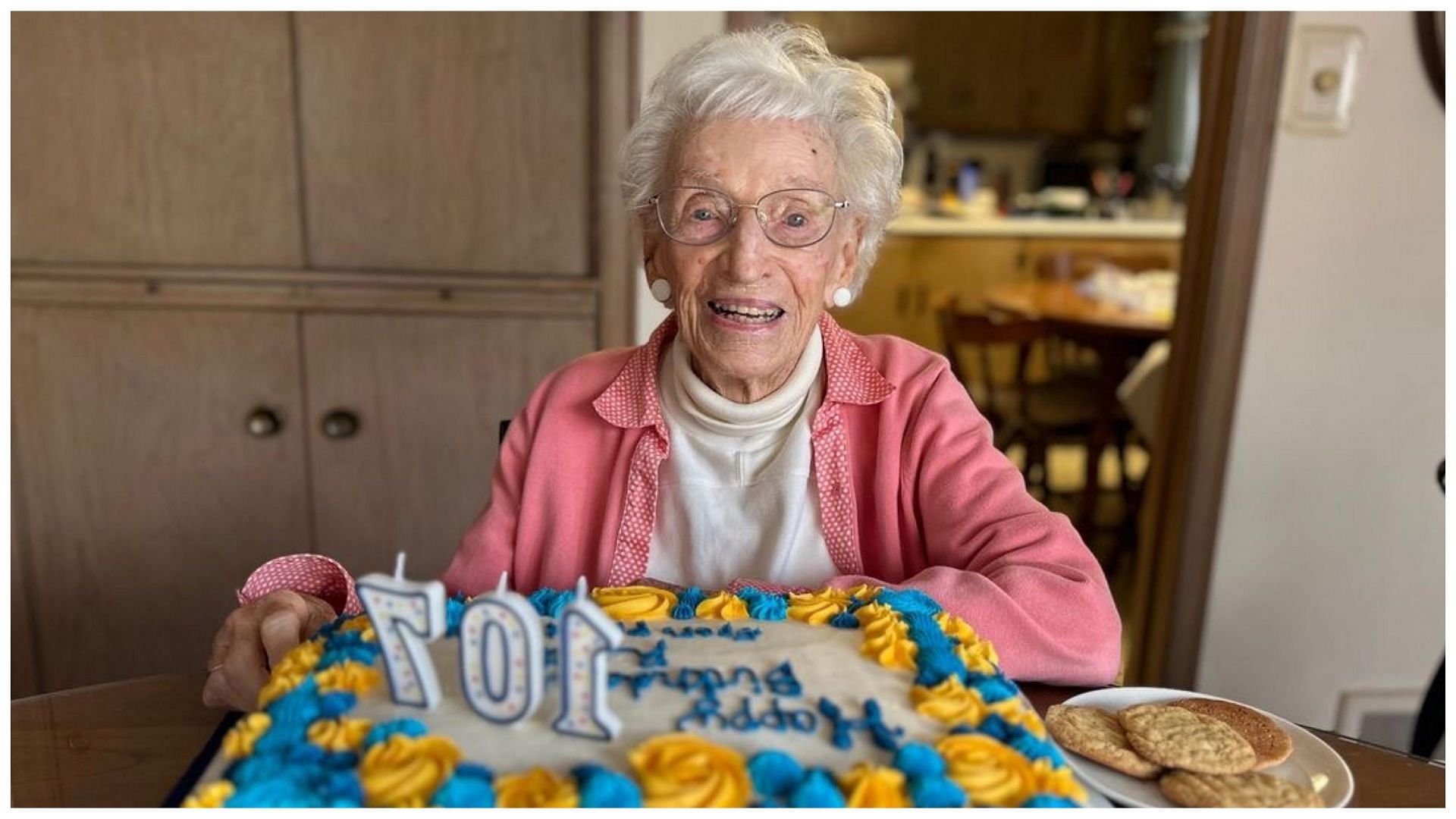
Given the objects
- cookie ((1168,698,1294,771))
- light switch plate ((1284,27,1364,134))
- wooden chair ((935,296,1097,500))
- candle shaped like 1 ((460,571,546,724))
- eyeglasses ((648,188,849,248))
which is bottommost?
wooden chair ((935,296,1097,500))

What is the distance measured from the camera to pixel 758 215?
1126 mm

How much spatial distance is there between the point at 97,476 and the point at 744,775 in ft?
6.49

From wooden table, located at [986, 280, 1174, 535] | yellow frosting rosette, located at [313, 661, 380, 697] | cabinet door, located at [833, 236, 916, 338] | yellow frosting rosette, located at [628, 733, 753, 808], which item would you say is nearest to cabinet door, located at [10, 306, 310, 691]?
yellow frosting rosette, located at [313, 661, 380, 697]

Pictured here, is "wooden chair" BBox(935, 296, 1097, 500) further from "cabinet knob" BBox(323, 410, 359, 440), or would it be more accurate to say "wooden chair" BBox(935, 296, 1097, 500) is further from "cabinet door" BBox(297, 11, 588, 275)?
"cabinet knob" BBox(323, 410, 359, 440)

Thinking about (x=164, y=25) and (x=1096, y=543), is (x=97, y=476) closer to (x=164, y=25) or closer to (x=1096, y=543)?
(x=164, y=25)

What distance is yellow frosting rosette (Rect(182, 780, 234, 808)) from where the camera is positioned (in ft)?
2.27

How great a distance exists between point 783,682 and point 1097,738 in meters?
0.30

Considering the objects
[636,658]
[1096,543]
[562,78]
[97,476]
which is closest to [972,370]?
[1096,543]

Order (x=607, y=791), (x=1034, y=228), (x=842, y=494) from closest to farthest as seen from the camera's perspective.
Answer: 1. (x=607, y=791)
2. (x=842, y=494)
3. (x=1034, y=228)

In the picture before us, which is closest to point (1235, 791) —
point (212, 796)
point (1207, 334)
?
point (212, 796)

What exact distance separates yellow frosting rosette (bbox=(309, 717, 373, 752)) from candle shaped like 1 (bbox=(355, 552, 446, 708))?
37 mm

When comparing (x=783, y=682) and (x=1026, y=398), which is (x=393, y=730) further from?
(x=1026, y=398)

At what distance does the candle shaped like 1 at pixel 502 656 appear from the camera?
0.74m

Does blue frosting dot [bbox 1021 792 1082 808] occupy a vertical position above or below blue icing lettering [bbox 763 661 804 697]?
below
